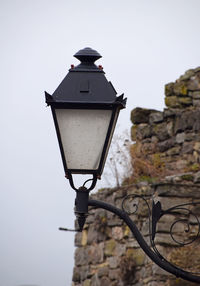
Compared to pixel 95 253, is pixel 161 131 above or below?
above

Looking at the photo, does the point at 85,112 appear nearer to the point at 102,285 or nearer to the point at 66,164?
the point at 66,164

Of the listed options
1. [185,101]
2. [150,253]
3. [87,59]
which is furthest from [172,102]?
[150,253]

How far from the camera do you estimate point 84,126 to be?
369cm

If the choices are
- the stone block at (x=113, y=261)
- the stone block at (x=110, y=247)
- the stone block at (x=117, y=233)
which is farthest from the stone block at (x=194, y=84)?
the stone block at (x=113, y=261)

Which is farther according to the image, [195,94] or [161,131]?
[195,94]

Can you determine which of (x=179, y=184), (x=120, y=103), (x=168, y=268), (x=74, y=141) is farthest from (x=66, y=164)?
(x=179, y=184)

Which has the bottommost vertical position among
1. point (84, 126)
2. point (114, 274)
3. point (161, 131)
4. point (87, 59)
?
point (114, 274)

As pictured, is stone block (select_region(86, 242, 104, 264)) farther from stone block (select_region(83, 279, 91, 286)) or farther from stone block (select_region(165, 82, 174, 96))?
stone block (select_region(165, 82, 174, 96))

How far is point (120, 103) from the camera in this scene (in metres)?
3.71

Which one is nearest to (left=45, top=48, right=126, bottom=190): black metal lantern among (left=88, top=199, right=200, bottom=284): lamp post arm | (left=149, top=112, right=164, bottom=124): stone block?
(left=88, top=199, right=200, bottom=284): lamp post arm

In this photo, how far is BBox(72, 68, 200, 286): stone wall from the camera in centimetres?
816

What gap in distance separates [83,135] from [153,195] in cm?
467

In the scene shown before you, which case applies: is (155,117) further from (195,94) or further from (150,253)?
(150,253)

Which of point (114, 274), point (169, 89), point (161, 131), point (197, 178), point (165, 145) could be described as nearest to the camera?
point (197, 178)
